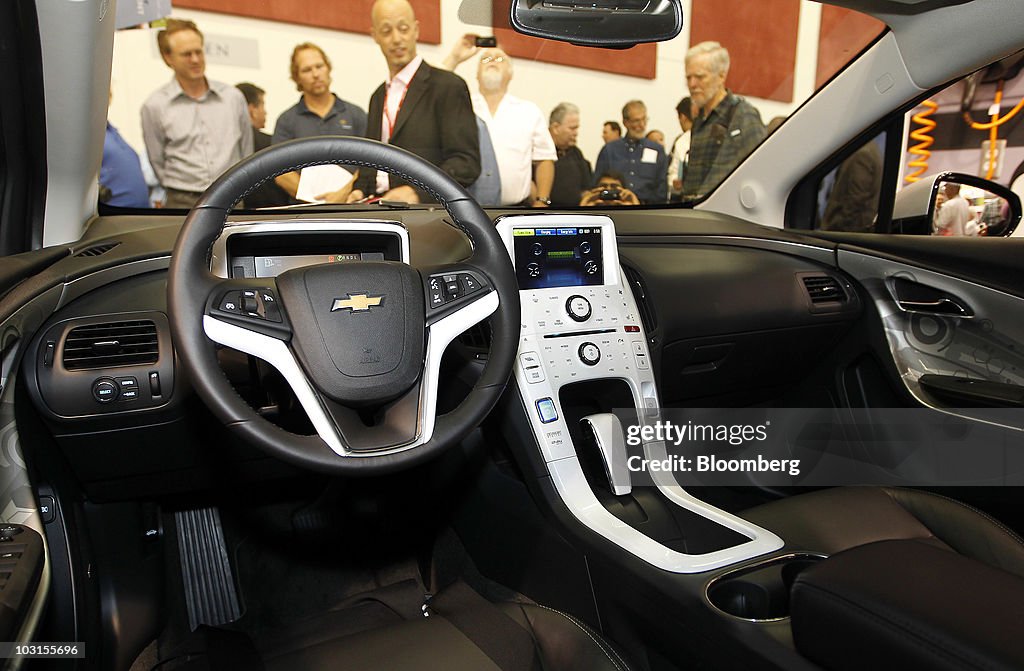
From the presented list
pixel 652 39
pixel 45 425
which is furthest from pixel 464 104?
pixel 45 425

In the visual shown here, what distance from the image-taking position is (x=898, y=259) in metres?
2.10

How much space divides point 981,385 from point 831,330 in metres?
0.43

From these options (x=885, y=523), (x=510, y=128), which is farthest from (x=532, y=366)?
(x=510, y=128)

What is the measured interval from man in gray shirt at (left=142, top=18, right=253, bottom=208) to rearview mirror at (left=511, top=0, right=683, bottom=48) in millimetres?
1182

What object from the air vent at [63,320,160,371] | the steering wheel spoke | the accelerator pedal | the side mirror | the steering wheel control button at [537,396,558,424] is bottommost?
the accelerator pedal

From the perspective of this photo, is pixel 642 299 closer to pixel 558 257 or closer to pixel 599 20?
pixel 558 257

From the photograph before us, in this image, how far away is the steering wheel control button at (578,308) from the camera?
176 cm

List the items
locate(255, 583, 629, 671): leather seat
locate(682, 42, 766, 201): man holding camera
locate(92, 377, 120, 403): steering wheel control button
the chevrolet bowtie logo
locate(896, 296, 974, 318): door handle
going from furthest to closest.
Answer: locate(682, 42, 766, 201): man holding camera → locate(896, 296, 974, 318): door handle → locate(92, 377, 120, 403): steering wheel control button → locate(255, 583, 629, 671): leather seat → the chevrolet bowtie logo

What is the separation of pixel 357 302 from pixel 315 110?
5.85 feet

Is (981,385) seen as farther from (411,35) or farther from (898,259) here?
(411,35)

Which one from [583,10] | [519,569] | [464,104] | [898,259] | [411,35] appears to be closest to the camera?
[583,10]

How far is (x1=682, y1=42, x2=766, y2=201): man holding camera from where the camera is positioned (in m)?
2.64

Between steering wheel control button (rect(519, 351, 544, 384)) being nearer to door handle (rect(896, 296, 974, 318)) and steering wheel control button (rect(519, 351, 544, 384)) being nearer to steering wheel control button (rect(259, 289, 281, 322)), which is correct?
steering wheel control button (rect(259, 289, 281, 322))

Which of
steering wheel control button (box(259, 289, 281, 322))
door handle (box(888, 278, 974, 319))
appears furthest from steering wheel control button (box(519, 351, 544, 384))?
door handle (box(888, 278, 974, 319))
